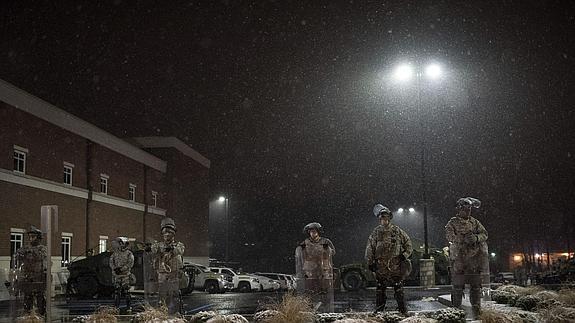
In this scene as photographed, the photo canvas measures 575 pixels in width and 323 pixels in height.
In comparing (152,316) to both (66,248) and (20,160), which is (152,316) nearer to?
(20,160)

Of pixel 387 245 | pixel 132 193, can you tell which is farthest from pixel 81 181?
pixel 387 245

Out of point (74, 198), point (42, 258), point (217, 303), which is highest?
point (74, 198)

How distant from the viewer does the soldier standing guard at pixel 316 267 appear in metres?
13.2

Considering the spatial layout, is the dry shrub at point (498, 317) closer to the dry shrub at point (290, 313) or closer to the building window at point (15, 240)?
the dry shrub at point (290, 313)

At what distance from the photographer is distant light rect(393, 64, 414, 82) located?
79.7 feet

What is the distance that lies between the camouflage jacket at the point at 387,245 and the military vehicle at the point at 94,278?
1558 cm

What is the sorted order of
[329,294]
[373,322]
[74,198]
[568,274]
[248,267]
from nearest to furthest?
[373,322], [329,294], [568,274], [74,198], [248,267]

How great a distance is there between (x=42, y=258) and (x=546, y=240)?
4622cm

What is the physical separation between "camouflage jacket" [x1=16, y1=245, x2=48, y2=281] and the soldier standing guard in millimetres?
5613

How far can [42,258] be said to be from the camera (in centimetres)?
1445

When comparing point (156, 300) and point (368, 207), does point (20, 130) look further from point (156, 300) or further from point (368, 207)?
point (368, 207)

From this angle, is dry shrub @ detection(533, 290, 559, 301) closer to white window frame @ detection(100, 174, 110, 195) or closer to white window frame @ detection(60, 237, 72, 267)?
white window frame @ detection(60, 237, 72, 267)

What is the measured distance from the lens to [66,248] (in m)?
34.5

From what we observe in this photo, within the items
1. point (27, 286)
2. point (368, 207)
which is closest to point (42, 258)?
point (27, 286)
